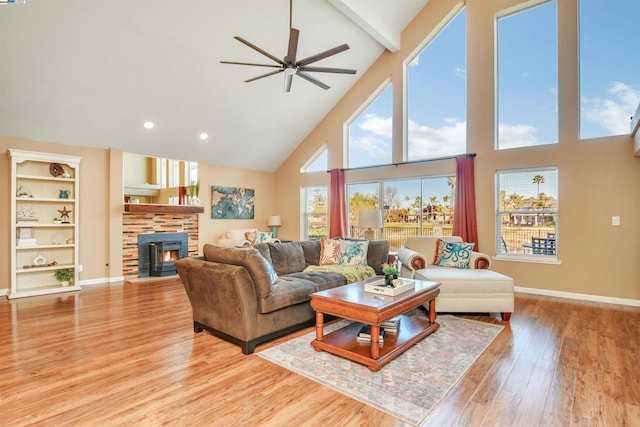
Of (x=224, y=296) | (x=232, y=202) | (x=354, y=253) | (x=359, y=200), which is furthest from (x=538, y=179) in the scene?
(x=232, y=202)

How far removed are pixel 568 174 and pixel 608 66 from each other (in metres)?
1.59

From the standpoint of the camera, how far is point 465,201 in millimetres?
5707

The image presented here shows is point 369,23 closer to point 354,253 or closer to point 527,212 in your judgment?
point 354,253

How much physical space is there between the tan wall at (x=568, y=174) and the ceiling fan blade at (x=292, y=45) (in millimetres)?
3621

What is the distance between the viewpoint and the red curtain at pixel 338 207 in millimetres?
7453

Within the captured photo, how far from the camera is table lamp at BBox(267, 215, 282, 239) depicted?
8.66 m

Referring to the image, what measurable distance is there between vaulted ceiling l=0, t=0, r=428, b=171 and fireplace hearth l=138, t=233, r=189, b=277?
5.79 ft

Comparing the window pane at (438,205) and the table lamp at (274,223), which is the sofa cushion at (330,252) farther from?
the table lamp at (274,223)

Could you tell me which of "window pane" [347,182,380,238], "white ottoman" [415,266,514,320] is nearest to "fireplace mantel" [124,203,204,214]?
"window pane" [347,182,380,238]

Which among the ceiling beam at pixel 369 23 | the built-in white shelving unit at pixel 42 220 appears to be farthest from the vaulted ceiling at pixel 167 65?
the built-in white shelving unit at pixel 42 220

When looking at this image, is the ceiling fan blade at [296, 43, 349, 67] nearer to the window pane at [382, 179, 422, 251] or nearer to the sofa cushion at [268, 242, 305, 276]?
the sofa cushion at [268, 242, 305, 276]

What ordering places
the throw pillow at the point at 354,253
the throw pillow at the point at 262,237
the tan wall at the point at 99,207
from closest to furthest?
the throw pillow at the point at 354,253
the tan wall at the point at 99,207
the throw pillow at the point at 262,237

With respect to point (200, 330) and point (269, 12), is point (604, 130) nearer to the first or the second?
point (269, 12)

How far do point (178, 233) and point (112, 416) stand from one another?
217 inches
